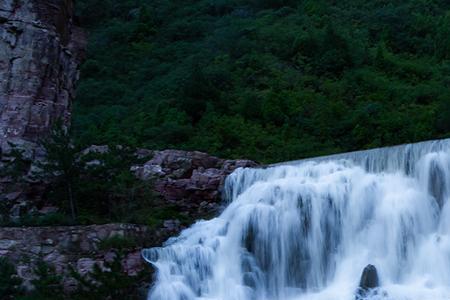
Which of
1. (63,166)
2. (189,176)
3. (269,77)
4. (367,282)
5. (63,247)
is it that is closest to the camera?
(367,282)

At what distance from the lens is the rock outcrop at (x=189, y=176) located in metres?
25.4

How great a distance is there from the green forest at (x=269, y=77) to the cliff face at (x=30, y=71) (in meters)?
2.04

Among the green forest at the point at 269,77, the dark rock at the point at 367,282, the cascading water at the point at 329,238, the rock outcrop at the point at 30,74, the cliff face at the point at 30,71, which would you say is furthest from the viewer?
the green forest at the point at 269,77

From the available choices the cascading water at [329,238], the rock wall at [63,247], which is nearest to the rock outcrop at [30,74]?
the rock wall at [63,247]

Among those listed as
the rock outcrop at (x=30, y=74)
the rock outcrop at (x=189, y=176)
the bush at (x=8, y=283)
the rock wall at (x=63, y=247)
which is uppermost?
the rock outcrop at (x=30, y=74)

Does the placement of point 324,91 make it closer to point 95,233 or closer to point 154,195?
point 154,195

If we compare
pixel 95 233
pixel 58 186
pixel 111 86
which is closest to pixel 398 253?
pixel 95 233

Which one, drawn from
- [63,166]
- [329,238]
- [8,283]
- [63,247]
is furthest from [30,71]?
[329,238]

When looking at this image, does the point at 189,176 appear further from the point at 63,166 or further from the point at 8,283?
the point at 8,283

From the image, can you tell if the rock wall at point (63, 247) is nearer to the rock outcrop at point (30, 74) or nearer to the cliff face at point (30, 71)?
the rock outcrop at point (30, 74)

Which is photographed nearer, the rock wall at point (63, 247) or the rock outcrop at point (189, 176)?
the rock wall at point (63, 247)

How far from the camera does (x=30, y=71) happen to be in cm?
2866

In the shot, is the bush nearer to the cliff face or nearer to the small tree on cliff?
the small tree on cliff

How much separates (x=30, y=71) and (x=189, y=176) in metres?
7.51
